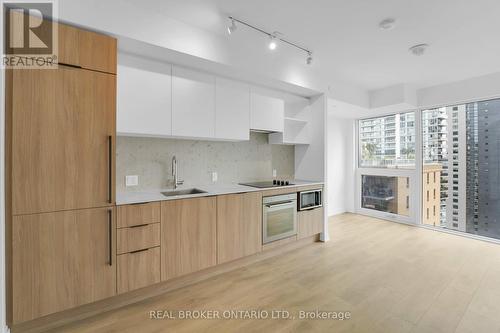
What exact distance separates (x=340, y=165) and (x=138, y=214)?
4.76 metres

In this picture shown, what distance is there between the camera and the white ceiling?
211 cm

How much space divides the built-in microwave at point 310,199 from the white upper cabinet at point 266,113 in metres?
1.05

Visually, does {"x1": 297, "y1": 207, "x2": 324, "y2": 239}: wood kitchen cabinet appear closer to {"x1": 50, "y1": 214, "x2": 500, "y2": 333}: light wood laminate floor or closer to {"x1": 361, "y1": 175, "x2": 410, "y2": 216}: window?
{"x1": 50, "y1": 214, "x2": 500, "y2": 333}: light wood laminate floor

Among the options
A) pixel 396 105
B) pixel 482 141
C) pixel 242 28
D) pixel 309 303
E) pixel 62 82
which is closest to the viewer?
pixel 62 82

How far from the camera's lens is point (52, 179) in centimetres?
176

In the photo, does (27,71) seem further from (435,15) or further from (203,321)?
(435,15)

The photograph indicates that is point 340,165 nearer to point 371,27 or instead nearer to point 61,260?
point 371,27

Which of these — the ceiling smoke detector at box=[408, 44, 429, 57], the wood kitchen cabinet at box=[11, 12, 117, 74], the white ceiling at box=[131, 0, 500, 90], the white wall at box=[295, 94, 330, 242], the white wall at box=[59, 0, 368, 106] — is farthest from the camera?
the white wall at box=[295, 94, 330, 242]

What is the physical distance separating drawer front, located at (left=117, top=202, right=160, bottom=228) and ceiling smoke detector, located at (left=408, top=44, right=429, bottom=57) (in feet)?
11.4

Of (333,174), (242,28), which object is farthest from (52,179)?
(333,174)

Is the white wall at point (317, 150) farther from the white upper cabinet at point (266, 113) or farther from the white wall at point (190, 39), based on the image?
the white upper cabinet at point (266, 113)

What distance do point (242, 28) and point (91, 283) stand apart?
2790 mm

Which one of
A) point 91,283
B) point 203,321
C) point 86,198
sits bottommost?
point 203,321

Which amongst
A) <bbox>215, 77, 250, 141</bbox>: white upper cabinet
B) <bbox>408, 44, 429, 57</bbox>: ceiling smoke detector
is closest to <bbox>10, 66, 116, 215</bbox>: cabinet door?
<bbox>215, 77, 250, 141</bbox>: white upper cabinet
